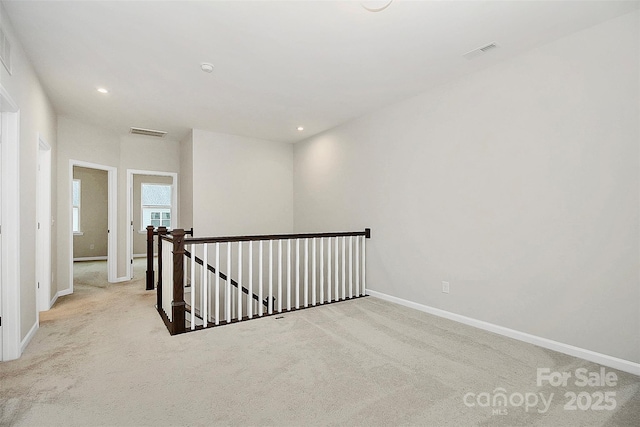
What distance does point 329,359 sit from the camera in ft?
8.11

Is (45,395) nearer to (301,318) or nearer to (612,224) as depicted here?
(301,318)

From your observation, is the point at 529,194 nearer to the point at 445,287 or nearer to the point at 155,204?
the point at 445,287

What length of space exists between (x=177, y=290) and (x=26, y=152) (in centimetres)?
183

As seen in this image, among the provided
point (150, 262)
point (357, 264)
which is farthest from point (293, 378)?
point (150, 262)

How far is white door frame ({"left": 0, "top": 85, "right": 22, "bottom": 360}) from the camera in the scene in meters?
2.46

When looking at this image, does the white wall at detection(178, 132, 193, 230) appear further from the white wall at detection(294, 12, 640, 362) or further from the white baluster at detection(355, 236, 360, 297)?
the white wall at detection(294, 12, 640, 362)

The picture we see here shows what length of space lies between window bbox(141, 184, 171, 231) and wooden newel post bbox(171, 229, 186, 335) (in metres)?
7.22

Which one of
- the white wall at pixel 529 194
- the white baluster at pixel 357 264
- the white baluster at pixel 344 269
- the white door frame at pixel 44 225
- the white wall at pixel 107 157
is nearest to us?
the white wall at pixel 529 194

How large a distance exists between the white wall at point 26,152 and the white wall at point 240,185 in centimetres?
232

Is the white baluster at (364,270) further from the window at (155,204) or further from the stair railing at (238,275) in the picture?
the window at (155,204)

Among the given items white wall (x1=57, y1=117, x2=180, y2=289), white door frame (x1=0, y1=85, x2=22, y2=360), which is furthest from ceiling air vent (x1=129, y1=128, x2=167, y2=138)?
white door frame (x1=0, y1=85, x2=22, y2=360)

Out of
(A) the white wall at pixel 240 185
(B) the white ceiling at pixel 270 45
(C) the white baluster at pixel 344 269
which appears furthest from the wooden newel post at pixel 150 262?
(C) the white baluster at pixel 344 269

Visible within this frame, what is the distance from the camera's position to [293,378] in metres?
2.18

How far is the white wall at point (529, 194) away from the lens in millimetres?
2326
